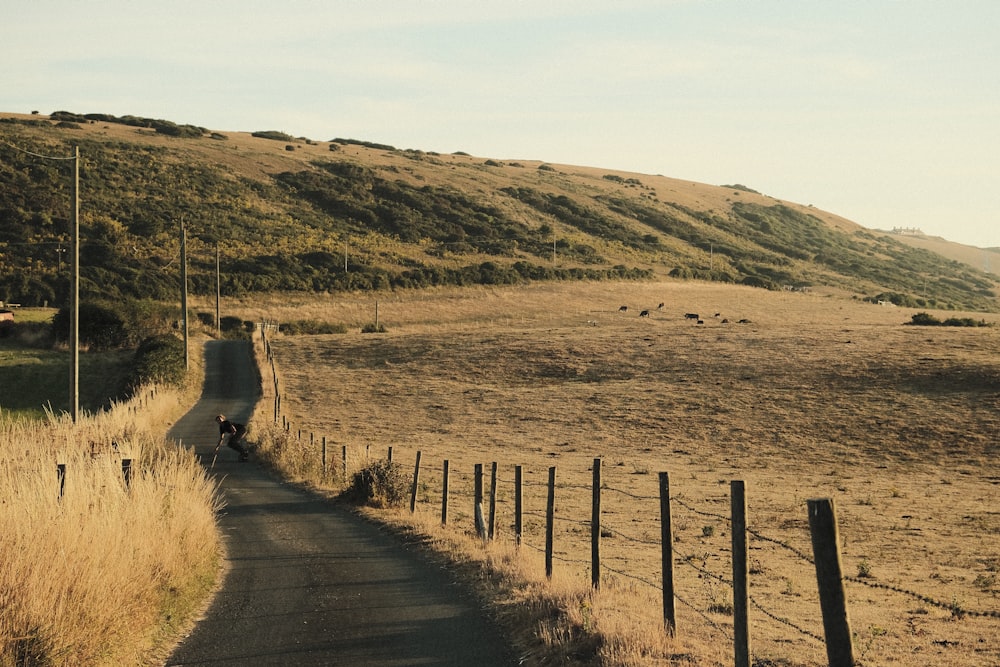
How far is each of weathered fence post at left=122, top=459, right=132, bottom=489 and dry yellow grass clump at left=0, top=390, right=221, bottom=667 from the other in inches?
2.8

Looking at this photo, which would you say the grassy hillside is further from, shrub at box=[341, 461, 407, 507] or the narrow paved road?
the narrow paved road

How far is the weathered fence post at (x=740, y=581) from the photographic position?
8070 mm

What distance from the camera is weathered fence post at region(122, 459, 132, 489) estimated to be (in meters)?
13.4

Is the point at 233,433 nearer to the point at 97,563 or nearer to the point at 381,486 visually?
the point at 381,486

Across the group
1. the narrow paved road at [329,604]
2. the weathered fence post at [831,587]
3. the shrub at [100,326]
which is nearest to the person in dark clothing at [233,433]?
the narrow paved road at [329,604]

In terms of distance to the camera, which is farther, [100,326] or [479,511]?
[100,326]

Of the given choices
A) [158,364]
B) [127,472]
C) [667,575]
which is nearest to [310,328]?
[158,364]

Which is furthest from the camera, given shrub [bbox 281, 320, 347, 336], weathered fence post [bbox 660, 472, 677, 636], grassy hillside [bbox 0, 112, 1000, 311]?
grassy hillside [bbox 0, 112, 1000, 311]

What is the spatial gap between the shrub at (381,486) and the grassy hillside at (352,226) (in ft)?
206

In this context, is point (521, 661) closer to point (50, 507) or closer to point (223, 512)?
point (50, 507)

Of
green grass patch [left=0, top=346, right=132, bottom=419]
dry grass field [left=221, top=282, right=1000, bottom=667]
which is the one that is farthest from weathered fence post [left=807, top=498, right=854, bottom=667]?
green grass patch [left=0, top=346, right=132, bottom=419]

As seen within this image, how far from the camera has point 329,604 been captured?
12.4 m

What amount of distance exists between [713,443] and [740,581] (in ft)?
96.3

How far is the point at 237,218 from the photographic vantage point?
10812cm
